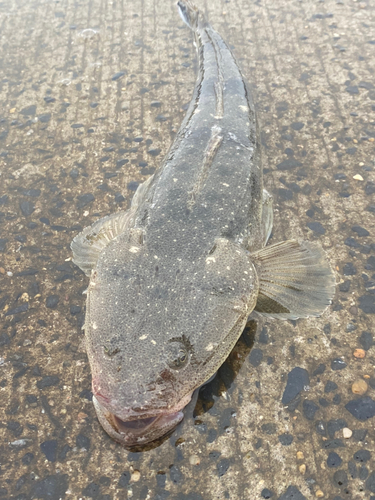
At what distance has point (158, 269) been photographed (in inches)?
105

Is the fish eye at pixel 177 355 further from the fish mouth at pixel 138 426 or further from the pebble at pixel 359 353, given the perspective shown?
the pebble at pixel 359 353

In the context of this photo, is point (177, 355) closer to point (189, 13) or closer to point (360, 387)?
point (360, 387)

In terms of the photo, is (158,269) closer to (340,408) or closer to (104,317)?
(104,317)

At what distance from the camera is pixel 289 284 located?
10.5 ft

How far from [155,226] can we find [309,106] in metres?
3.07

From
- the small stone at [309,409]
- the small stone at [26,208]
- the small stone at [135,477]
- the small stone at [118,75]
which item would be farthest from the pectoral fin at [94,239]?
the small stone at [118,75]

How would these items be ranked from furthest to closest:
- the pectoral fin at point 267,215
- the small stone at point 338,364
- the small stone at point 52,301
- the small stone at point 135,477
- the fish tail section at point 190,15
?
the fish tail section at point 190,15 → the pectoral fin at point 267,215 → the small stone at point 52,301 → the small stone at point 338,364 → the small stone at point 135,477

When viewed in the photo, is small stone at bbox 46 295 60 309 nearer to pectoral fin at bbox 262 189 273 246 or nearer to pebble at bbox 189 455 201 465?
pebble at bbox 189 455 201 465

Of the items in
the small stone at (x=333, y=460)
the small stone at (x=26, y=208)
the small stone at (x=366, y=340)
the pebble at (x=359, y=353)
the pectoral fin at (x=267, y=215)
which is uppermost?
the pectoral fin at (x=267, y=215)

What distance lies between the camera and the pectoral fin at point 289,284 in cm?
314

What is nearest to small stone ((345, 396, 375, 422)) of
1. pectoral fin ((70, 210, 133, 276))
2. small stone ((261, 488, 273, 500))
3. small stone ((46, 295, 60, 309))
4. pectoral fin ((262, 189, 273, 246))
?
small stone ((261, 488, 273, 500))

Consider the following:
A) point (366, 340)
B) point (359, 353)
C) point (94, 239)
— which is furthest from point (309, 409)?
point (94, 239)

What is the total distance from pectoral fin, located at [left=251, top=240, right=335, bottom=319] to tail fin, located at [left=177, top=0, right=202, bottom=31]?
4011 millimetres

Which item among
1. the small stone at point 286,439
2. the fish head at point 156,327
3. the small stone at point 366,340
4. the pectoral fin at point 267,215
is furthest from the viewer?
the pectoral fin at point 267,215
